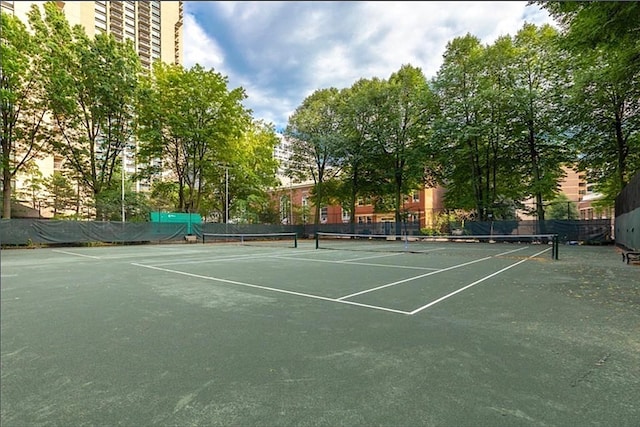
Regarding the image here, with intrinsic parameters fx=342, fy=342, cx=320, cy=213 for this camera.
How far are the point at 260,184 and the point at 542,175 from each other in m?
25.1

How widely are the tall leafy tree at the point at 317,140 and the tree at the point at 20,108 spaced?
2007cm

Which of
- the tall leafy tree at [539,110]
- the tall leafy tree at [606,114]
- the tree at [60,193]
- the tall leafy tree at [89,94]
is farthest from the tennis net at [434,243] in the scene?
the tree at [60,193]

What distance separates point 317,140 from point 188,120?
38.4 feet

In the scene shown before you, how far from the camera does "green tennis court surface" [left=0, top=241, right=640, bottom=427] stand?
2.21 metres

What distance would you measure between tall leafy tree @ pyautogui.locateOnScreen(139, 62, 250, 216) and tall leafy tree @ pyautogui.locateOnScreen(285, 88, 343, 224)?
592 cm

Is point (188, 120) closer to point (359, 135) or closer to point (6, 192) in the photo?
point (6, 192)

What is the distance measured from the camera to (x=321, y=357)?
311cm

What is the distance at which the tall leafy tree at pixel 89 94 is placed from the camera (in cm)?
2302

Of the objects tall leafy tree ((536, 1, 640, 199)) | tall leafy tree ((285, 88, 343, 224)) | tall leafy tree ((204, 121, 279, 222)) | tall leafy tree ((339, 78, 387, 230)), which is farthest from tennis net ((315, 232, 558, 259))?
tall leafy tree ((204, 121, 279, 222))

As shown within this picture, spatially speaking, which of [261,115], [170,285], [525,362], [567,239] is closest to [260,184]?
[261,115]

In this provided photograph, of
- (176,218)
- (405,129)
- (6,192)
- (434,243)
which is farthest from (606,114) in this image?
Answer: (6,192)

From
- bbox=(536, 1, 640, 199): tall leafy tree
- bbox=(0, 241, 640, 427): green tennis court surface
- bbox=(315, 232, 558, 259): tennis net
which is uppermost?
bbox=(536, 1, 640, 199): tall leafy tree

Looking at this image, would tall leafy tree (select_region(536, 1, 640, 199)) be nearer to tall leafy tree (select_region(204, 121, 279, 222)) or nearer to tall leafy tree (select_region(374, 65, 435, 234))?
tall leafy tree (select_region(374, 65, 435, 234))

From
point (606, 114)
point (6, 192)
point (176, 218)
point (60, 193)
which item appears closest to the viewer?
point (606, 114)
